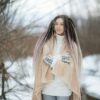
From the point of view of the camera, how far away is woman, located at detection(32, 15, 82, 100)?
3.92 meters

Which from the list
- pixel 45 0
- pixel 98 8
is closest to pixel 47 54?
pixel 45 0

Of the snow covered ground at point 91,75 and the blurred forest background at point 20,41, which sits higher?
the blurred forest background at point 20,41

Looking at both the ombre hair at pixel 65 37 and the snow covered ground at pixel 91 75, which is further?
the snow covered ground at pixel 91 75

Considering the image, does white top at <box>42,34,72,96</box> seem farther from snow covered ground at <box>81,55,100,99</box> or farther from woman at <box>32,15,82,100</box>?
snow covered ground at <box>81,55,100,99</box>

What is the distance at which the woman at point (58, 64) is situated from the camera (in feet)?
12.9

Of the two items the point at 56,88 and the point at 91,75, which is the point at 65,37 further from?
the point at 91,75

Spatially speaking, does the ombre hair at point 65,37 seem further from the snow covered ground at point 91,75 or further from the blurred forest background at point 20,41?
the snow covered ground at point 91,75

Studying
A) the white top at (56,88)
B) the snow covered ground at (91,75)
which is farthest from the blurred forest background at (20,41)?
the white top at (56,88)

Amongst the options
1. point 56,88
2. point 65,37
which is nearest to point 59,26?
point 65,37

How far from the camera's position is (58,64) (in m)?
3.94

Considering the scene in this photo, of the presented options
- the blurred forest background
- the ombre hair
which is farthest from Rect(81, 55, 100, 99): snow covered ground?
the ombre hair

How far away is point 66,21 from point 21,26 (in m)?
3.17

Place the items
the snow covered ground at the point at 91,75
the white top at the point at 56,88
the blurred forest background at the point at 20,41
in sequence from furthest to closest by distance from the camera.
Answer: the snow covered ground at the point at 91,75 < the blurred forest background at the point at 20,41 < the white top at the point at 56,88

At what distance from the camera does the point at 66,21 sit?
4016mm
